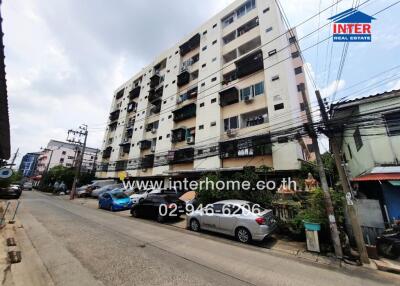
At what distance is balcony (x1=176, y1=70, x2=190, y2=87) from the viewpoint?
27594 millimetres

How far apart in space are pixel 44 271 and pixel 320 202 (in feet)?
31.2

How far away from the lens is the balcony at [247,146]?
621 inches

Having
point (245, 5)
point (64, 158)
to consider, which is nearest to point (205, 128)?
point (245, 5)

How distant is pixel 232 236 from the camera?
8.70m

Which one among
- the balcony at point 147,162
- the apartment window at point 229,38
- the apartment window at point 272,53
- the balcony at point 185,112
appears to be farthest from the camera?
the balcony at point 147,162

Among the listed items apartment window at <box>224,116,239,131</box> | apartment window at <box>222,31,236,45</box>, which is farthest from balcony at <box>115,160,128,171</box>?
apartment window at <box>222,31,236,45</box>

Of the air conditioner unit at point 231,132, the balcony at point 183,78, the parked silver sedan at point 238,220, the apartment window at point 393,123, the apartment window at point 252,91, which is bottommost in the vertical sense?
the parked silver sedan at point 238,220

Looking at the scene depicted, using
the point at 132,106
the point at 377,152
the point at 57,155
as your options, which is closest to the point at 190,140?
the point at 377,152

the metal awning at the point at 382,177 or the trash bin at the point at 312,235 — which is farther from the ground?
the metal awning at the point at 382,177

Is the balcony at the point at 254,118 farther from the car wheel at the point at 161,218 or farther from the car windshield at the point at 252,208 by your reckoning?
the car wheel at the point at 161,218

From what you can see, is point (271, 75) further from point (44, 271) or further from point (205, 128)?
point (44, 271)

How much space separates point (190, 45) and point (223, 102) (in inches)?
565

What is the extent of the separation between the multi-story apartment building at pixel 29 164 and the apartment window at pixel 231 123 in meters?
105

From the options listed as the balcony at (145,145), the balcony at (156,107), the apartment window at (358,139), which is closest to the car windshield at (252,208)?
the apartment window at (358,139)
